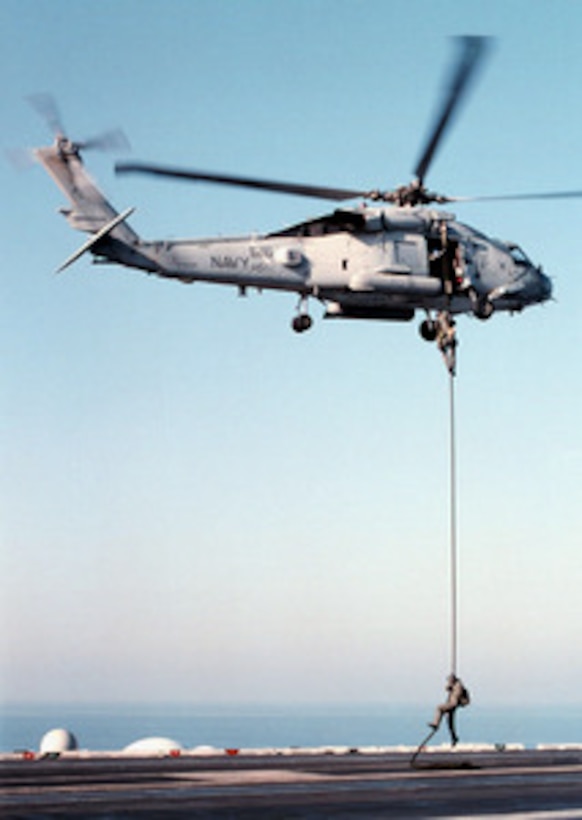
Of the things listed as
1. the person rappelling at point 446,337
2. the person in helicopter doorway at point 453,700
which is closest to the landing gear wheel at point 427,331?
the person rappelling at point 446,337

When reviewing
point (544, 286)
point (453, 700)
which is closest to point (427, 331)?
point (544, 286)

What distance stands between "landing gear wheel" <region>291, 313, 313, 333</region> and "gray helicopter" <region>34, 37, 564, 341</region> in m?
0.03

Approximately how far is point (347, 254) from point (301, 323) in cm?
285

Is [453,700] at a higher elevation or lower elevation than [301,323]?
lower

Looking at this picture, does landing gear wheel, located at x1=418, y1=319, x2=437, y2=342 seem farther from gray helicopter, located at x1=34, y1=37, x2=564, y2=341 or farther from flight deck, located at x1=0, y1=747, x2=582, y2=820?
flight deck, located at x1=0, y1=747, x2=582, y2=820

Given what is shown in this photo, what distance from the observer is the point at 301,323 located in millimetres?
38344

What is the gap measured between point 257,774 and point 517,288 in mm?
23282

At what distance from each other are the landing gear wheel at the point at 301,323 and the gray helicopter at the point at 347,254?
0.11 ft

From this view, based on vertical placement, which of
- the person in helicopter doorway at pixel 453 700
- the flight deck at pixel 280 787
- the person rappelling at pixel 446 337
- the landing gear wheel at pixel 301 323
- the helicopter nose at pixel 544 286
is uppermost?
the helicopter nose at pixel 544 286

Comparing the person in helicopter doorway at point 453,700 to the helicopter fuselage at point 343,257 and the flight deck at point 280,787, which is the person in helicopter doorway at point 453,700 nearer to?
the flight deck at point 280,787

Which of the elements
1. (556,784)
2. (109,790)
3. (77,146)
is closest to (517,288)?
(77,146)

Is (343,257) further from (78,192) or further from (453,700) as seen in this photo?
(453,700)

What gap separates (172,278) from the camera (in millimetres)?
35781

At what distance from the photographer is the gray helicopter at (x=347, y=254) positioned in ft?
117
